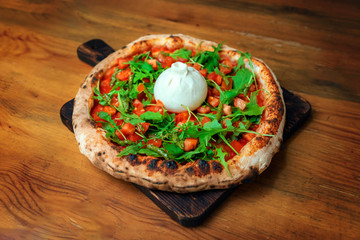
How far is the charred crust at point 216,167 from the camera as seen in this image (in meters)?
2.27

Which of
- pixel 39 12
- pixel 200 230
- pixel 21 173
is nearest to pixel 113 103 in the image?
pixel 21 173

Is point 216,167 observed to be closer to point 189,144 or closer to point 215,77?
point 189,144

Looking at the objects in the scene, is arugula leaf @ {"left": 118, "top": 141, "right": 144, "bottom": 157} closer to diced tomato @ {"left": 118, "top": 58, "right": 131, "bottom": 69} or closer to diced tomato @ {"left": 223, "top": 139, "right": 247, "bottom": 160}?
diced tomato @ {"left": 223, "top": 139, "right": 247, "bottom": 160}

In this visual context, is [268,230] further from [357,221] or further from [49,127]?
[49,127]

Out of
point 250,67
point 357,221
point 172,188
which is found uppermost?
point 250,67

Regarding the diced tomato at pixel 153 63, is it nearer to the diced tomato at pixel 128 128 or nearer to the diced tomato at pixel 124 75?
the diced tomato at pixel 124 75

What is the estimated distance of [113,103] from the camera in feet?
9.29

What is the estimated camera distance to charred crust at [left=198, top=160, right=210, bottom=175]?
225 cm

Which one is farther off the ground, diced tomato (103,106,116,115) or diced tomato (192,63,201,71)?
diced tomato (192,63,201,71)

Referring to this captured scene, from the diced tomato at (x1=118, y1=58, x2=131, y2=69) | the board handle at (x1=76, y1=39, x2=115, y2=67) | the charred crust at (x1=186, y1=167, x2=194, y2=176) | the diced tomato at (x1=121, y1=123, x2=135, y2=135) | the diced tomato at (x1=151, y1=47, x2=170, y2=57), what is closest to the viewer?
the charred crust at (x1=186, y1=167, x2=194, y2=176)

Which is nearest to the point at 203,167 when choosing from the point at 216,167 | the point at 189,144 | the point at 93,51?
the point at 216,167

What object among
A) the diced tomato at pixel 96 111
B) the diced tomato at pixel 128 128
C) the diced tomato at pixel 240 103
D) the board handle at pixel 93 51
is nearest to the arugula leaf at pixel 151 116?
the diced tomato at pixel 128 128

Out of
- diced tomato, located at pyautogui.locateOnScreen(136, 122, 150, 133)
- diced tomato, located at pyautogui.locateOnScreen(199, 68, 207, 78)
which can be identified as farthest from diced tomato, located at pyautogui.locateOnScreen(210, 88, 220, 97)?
diced tomato, located at pyautogui.locateOnScreen(136, 122, 150, 133)

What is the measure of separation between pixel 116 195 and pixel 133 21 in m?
2.56
